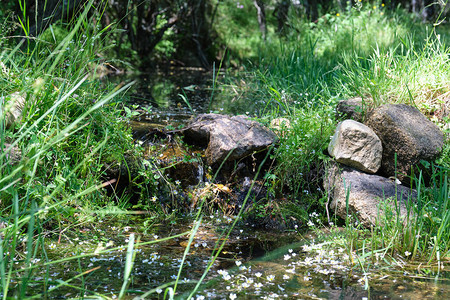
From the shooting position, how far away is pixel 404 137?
3.48 meters

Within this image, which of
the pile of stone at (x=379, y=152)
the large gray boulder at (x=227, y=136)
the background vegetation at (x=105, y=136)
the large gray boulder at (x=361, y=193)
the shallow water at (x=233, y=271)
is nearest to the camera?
the background vegetation at (x=105, y=136)

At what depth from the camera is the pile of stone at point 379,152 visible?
11.2 feet

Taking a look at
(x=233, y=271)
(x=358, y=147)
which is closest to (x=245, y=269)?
(x=233, y=271)

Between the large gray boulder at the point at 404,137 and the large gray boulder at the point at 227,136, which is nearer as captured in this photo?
the large gray boulder at the point at 404,137

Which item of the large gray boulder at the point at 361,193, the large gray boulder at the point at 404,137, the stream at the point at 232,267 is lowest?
the stream at the point at 232,267

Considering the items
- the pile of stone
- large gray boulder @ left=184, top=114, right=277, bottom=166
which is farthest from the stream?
large gray boulder @ left=184, top=114, right=277, bottom=166

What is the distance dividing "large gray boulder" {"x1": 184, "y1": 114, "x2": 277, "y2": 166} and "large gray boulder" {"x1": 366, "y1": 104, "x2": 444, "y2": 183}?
90 cm

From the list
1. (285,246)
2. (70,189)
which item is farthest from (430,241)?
(70,189)

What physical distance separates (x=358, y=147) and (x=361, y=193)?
389mm

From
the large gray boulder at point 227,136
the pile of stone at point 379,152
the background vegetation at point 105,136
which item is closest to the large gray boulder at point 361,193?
the pile of stone at point 379,152

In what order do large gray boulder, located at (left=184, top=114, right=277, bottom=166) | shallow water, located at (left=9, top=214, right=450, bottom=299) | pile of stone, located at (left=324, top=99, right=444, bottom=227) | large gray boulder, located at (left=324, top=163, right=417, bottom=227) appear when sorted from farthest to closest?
large gray boulder, located at (left=184, top=114, right=277, bottom=166), pile of stone, located at (left=324, top=99, right=444, bottom=227), large gray boulder, located at (left=324, top=163, right=417, bottom=227), shallow water, located at (left=9, top=214, right=450, bottom=299)

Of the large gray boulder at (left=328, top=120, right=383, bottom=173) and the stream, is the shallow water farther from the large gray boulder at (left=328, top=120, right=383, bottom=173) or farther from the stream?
the large gray boulder at (left=328, top=120, right=383, bottom=173)

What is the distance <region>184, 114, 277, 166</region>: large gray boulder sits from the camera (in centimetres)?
370

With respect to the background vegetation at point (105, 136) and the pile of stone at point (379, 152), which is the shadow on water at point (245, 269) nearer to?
the background vegetation at point (105, 136)
